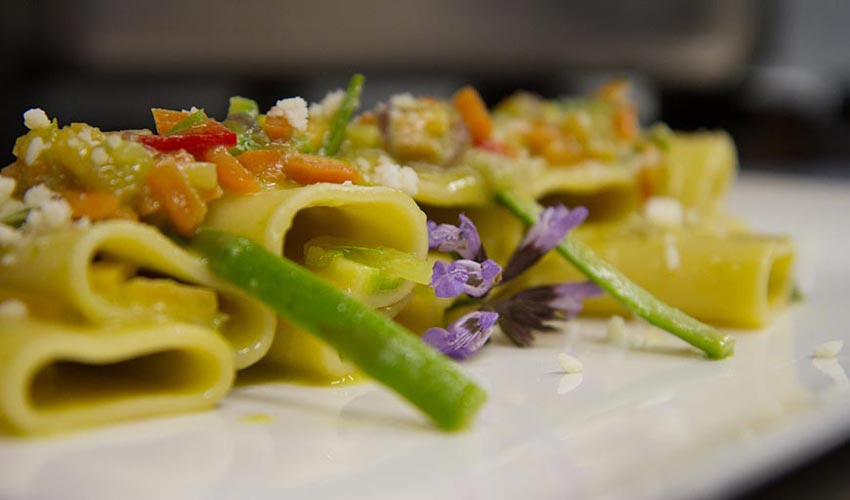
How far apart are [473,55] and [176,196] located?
9.24 metres

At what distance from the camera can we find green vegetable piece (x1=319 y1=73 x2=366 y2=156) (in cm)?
310

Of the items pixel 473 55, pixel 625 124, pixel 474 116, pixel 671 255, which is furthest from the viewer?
pixel 473 55

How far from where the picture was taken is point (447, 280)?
2803 millimetres

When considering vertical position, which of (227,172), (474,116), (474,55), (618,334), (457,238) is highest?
(227,172)

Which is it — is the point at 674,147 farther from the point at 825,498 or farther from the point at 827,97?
the point at 827,97

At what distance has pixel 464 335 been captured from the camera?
2.82 m

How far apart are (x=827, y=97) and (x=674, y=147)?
792cm

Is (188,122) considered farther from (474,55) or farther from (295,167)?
(474,55)

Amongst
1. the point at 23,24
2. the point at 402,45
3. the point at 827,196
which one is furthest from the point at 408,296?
the point at 402,45

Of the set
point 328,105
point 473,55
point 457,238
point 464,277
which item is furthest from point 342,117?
point 473,55

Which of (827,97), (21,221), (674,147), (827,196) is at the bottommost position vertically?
(827,97)

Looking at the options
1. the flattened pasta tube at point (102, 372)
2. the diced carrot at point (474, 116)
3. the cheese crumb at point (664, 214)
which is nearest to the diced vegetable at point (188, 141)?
the flattened pasta tube at point (102, 372)

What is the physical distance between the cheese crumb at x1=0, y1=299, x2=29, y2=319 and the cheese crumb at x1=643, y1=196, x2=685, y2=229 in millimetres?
2438

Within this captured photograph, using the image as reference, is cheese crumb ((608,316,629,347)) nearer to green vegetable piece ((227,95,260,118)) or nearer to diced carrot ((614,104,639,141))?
green vegetable piece ((227,95,260,118))
